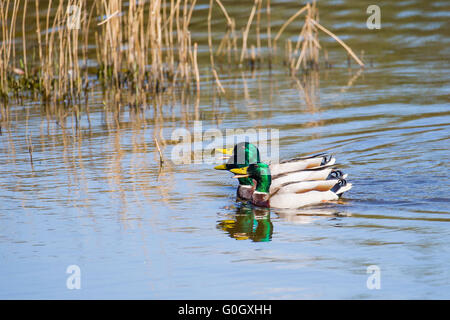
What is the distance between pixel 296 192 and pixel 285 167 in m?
0.54

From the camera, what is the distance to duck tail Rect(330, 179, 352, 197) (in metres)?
8.17

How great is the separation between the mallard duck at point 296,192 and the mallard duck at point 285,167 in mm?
89

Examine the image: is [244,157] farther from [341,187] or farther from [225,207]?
[341,187]

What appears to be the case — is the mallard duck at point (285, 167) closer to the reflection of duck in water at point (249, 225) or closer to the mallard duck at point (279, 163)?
the mallard duck at point (279, 163)

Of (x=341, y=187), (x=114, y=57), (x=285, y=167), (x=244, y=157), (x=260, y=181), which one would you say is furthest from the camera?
(x=114, y=57)

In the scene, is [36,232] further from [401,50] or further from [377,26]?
[377,26]

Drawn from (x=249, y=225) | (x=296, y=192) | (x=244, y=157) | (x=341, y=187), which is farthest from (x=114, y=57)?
(x=249, y=225)

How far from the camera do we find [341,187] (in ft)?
26.9

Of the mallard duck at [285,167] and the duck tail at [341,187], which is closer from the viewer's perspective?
the duck tail at [341,187]

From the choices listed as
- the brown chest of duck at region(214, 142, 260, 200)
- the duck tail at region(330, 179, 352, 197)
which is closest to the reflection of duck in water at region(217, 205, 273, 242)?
the brown chest of duck at region(214, 142, 260, 200)

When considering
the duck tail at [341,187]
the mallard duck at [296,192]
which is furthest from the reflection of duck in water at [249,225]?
Result: the duck tail at [341,187]

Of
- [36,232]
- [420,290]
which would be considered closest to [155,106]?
[36,232]

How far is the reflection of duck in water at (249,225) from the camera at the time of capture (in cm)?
712

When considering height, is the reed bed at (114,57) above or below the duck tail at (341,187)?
above
